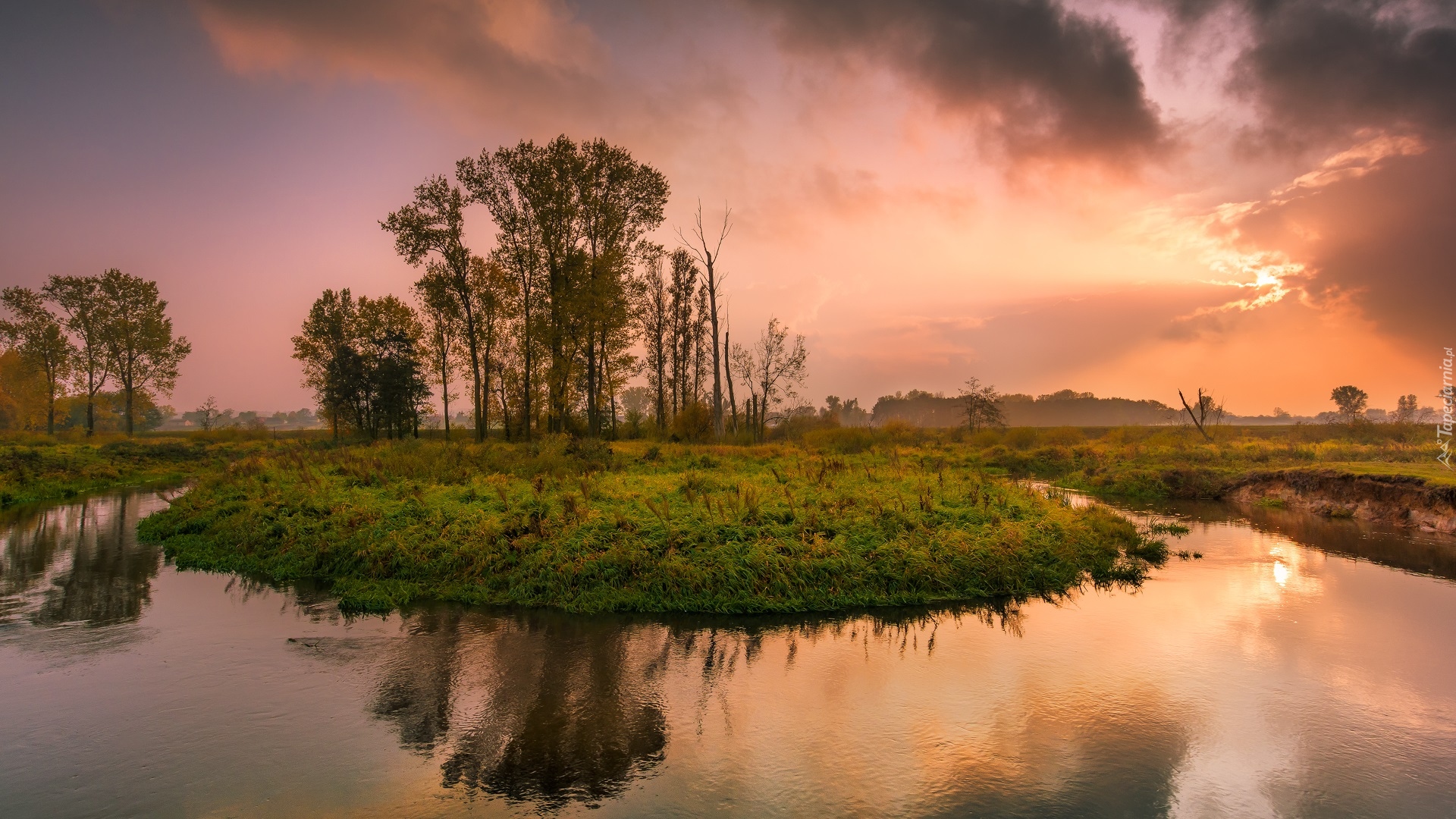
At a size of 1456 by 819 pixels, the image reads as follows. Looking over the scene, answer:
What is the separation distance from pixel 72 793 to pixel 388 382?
3463 cm

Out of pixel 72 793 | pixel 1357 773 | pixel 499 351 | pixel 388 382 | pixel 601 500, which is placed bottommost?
pixel 1357 773

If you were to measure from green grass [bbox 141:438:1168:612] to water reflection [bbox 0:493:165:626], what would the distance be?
33.7 inches

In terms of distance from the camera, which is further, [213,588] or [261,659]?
[213,588]

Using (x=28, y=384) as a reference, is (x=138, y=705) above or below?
below

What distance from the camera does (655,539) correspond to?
1031 cm

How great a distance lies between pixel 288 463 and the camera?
60.8ft

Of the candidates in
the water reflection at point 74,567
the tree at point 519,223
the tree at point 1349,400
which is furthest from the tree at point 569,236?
the tree at point 1349,400

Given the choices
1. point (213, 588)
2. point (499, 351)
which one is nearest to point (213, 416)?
point (499, 351)

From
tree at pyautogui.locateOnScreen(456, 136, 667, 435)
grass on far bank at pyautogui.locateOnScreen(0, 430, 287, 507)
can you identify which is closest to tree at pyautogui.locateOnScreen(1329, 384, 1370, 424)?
tree at pyautogui.locateOnScreen(456, 136, 667, 435)

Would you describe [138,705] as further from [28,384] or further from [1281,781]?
[28,384]

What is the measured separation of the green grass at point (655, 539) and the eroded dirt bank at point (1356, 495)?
360 inches

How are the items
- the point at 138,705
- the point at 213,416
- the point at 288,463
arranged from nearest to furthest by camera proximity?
1. the point at 138,705
2. the point at 288,463
3. the point at 213,416

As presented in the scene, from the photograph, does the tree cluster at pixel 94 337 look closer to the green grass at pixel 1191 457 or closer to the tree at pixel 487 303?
the tree at pixel 487 303

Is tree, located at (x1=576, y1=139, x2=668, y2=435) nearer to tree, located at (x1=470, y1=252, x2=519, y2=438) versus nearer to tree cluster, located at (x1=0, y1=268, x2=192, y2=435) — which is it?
tree, located at (x1=470, y1=252, x2=519, y2=438)
